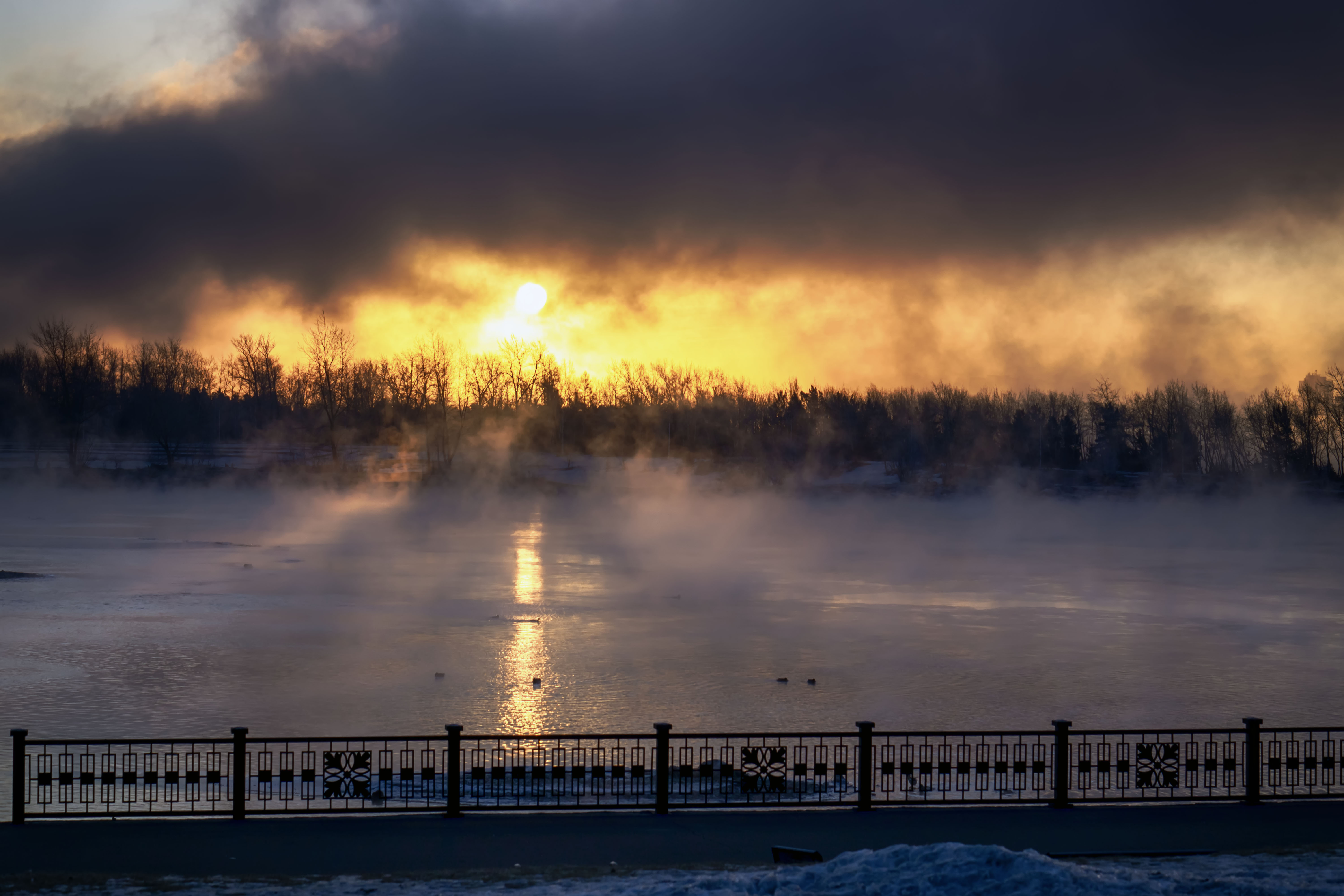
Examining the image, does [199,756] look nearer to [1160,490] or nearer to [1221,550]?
[1221,550]

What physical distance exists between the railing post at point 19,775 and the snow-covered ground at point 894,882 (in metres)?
2.54

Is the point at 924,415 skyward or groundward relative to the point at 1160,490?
skyward

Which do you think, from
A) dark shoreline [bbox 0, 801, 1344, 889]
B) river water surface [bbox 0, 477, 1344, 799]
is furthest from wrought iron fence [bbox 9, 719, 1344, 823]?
river water surface [bbox 0, 477, 1344, 799]

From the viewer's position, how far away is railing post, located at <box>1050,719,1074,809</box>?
40.7 feet

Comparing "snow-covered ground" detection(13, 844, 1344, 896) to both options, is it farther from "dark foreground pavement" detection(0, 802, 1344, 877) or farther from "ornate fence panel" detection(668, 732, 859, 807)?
"ornate fence panel" detection(668, 732, 859, 807)

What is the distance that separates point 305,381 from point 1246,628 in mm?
117220

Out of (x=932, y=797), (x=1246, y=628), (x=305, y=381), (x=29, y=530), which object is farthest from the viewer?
(x=305, y=381)

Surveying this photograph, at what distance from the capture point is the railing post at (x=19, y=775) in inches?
446

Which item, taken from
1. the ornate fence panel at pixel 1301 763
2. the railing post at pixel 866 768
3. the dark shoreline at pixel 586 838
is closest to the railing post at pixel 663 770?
the dark shoreline at pixel 586 838

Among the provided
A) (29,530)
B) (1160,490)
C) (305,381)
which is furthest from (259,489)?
(1160,490)

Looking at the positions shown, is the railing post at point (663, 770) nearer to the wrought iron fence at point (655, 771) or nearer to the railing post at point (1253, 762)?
the wrought iron fence at point (655, 771)

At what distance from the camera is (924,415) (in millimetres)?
147500

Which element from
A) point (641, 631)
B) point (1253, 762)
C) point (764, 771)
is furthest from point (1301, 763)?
point (641, 631)

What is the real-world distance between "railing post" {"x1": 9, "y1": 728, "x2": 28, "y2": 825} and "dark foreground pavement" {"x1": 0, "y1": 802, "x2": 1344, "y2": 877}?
0.17 metres
